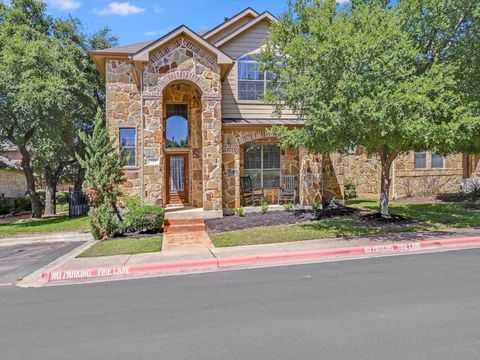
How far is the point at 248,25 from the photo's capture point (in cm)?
1750

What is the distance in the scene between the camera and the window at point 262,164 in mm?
17156

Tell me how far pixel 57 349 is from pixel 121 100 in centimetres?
1320

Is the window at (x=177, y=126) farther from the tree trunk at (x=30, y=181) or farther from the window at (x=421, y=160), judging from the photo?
the window at (x=421, y=160)

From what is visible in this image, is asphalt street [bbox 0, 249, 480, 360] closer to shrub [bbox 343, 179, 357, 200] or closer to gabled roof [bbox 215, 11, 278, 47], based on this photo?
gabled roof [bbox 215, 11, 278, 47]

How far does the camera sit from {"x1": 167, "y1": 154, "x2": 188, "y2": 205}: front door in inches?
718

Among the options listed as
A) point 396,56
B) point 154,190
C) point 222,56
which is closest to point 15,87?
point 154,190

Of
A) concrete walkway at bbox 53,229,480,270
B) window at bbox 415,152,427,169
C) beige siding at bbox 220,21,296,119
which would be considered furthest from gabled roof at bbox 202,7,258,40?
window at bbox 415,152,427,169

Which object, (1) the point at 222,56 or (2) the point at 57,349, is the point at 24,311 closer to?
(2) the point at 57,349

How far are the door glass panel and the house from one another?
47 mm

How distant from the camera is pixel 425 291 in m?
6.48

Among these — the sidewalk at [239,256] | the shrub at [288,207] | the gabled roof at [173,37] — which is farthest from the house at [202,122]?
the sidewalk at [239,256]

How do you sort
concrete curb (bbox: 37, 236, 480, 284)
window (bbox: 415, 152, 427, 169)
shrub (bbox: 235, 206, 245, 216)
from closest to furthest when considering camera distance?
1. concrete curb (bbox: 37, 236, 480, 284)
2. shrub (bbox: 235, 206, 245, 216)
3. window (bbox: 415, 152, 427, 169)

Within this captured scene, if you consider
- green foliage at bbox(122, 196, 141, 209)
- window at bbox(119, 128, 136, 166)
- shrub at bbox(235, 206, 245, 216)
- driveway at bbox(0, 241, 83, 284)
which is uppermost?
window at bbox(119, 128, 136, 166)

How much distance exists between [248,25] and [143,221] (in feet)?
33.3
